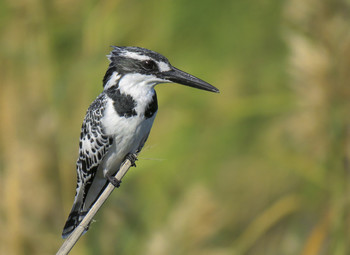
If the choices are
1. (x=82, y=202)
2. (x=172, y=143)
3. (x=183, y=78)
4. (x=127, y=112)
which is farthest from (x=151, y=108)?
(x=172, y=143)

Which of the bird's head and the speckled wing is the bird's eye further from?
the speckled wing

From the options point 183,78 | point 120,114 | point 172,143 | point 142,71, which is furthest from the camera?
point 172,143

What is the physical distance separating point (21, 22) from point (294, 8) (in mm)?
1455

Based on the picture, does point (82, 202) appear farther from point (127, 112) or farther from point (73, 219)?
point (127, 112)

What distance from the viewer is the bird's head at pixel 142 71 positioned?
270 centimetres

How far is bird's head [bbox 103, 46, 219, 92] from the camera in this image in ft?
8.84

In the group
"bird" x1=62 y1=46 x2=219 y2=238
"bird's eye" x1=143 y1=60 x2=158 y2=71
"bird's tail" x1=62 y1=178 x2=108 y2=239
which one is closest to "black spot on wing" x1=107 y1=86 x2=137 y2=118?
"bird" x1=62 y1=46 x2=219 y2=238

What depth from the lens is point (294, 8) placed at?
3152mm

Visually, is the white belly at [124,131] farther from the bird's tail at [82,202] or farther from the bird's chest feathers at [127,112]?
the bird's tail at [82,202]

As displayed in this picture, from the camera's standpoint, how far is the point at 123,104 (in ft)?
9.52

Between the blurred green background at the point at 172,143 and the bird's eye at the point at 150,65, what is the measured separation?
1.03 feet

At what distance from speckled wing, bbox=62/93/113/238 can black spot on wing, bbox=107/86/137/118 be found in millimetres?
67

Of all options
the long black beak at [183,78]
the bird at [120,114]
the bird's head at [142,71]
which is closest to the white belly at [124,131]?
the bird at [120,114]

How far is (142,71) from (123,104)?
177mm
